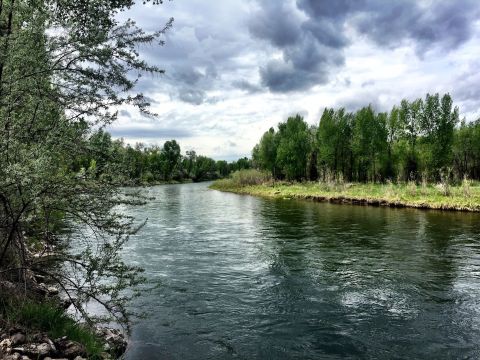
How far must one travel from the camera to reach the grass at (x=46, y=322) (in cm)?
820

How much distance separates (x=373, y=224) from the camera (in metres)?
30.6

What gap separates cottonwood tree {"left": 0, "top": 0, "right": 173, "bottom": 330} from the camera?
304 inches

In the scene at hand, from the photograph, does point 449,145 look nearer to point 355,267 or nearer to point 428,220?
point 428,220

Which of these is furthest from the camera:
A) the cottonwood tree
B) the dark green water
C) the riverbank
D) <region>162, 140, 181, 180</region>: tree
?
<region>162, 140, 181, 180</region>: tree

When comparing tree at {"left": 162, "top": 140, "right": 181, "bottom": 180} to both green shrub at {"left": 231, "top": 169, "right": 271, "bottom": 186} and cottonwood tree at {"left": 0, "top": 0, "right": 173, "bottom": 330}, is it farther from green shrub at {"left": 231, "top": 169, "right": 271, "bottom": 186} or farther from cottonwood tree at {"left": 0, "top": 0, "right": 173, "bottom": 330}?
cottonwood tree at {"left": 0, "top": 0, "right": 173, "bottom": 330}

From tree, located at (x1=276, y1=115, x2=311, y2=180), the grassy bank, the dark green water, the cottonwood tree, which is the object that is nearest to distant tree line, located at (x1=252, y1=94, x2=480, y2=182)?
tree, located at (x1=276, y1=115, x2=311, y2=180)

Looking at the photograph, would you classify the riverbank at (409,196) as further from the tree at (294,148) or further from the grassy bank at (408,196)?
the tree at (294,148)

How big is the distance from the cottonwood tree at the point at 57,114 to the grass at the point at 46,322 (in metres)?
0.77

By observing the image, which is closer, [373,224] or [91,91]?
[91,91]

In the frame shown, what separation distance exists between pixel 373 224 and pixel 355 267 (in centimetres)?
1398

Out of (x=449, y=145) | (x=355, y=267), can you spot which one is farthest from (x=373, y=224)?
(x=449, y=145)

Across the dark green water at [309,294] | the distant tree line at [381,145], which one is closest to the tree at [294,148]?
the distant tree line at [381,145]

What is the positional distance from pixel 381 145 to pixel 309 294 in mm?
59444

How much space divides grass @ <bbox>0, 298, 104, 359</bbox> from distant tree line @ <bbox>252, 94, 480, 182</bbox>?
1999 inches
